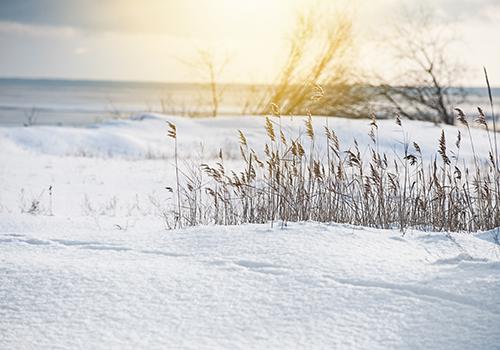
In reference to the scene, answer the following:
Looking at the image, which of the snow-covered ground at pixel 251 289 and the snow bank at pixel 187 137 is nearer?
the snow-covered ground at pixel 251 289

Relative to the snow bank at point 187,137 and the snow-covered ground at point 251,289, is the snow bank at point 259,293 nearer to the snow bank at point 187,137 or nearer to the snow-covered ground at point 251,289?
the snow-covered ground at point 251,289

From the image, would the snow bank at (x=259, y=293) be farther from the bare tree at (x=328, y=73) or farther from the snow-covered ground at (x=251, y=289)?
the bare tree at (x=328, y=73)

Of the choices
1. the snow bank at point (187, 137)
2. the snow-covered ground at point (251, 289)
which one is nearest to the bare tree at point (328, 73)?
the snow bank at point (187, 137)

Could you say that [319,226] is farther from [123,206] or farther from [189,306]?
[123,206]

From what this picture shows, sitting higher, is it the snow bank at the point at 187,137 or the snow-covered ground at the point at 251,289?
the snow bank at the point at 187,137

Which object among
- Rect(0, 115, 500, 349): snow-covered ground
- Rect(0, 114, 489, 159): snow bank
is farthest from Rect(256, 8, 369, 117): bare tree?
Rect(0, 115, 500, 349): snow-covered ground

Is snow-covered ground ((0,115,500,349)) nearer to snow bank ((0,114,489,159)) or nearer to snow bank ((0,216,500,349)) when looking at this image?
snow bank ((0,216,500,349))

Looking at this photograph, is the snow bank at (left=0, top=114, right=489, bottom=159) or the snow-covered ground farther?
the snow bank at (left=0, top=114, right=489, bottom=159)

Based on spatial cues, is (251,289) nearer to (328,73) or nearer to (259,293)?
(259,293)

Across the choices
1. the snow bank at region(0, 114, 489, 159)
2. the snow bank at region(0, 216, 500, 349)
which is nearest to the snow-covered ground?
the snow bank at region(0, 216, 500, 349)

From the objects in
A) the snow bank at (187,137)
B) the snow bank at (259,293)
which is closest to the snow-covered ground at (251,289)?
the snow bank at (259,293)

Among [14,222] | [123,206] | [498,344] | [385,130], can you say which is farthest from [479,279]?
[385,130]

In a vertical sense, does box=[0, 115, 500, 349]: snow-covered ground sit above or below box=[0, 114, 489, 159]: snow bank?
below

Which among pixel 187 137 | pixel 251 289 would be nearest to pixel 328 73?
pixel 187 137
